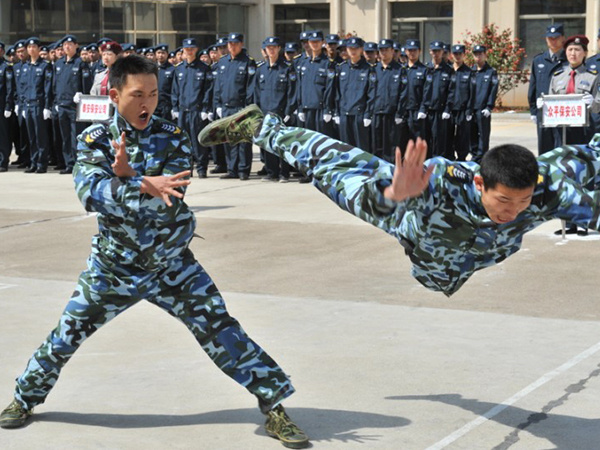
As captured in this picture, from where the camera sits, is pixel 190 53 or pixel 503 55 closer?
pixel 190 53

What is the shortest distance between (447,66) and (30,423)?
13.0 meters

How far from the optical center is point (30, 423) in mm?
5180

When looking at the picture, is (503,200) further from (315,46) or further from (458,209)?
(315,46)

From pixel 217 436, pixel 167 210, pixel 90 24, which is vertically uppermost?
pixel 90 24

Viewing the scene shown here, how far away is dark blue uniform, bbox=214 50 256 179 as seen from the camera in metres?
16.0

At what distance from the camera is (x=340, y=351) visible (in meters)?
6.44

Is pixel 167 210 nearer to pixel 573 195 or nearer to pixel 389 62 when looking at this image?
pixel 573 195

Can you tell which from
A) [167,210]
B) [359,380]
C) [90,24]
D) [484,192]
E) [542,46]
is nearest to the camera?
[484,192]

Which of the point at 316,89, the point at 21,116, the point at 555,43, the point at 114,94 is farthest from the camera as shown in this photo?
the point at 21,116

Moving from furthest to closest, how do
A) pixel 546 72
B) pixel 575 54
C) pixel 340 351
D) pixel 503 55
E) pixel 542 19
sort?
1. pixel 542 19
2. pixel 503 55
3. pixel 546 72
4. pixel 575 54
5. pixel 340 351

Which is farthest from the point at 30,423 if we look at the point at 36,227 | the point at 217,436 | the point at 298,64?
the point at 298,64

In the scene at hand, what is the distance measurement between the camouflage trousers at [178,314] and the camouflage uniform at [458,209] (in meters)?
0.74

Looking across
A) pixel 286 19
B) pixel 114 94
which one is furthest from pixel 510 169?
pixel 286 19

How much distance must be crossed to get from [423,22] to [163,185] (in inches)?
1152
